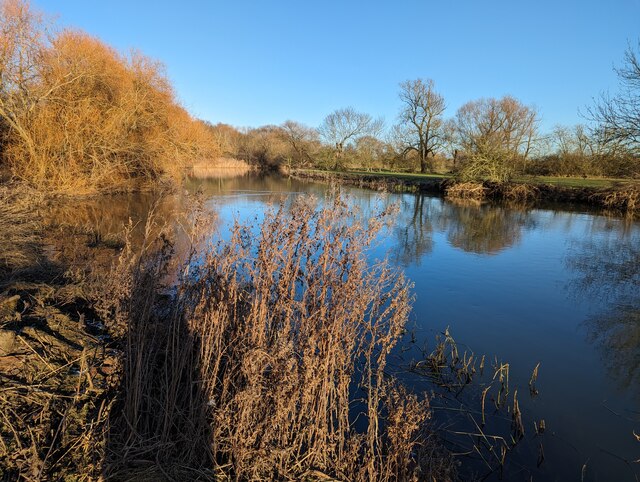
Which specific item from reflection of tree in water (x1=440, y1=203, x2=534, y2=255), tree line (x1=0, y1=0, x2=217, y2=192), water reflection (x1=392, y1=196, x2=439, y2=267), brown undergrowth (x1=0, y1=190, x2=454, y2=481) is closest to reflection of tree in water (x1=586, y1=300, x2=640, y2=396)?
brown undergrowth (x1=0, y1=190, x2=454, y2=481)

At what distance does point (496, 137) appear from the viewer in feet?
113

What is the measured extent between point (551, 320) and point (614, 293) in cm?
290

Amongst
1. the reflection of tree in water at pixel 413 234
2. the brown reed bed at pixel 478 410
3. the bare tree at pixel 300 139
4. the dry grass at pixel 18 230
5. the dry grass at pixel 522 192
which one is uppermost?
the bare tree at pixel 300 139

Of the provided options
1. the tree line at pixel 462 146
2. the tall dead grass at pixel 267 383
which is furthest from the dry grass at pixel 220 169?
the tall dead grass at pixel 267 383

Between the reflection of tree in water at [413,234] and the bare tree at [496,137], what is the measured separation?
981 cm

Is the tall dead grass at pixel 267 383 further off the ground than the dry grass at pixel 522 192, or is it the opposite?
the dry grass at pixel 522 192

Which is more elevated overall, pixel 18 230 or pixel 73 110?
pixel 73 110

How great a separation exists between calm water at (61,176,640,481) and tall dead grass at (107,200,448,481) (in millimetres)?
930

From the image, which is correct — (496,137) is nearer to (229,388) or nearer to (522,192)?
(522,192)

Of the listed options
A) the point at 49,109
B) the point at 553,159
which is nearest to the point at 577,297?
the point at 49,109

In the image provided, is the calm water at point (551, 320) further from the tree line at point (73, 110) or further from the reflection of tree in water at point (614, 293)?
the tree line at point (73, 110)

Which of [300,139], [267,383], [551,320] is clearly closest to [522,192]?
[551,320]

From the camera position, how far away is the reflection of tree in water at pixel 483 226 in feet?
45.4

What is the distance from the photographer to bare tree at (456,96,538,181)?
100 feet
